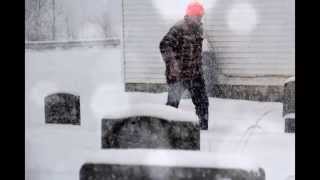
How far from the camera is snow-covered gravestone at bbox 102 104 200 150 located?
286 cm

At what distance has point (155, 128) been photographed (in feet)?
9.43

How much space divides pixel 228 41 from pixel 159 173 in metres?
0.85

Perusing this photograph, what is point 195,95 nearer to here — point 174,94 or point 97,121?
A: point 174,94

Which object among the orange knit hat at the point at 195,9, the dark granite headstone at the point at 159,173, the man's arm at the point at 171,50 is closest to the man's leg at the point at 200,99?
the man's arm at the point at 171,50

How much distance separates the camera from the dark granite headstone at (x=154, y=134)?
286 centimetres

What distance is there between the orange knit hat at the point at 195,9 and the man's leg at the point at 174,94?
1.35 ft

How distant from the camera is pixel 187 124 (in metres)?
2.86

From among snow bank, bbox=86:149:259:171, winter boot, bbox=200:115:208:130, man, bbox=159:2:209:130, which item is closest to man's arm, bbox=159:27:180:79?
man, bbox=159:2:209:130

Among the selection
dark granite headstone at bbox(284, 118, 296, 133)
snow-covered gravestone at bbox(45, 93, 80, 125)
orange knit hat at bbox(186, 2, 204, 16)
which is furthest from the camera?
snow-covered gravestone at bbox(45, 93, 80, 125)

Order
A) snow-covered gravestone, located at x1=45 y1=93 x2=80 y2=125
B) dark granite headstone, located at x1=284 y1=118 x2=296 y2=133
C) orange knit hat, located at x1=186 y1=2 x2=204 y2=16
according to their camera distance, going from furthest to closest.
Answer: snow-covered gravestone, located at x1=45 y1=93 x2=80 y2=125 < orange knit hat, located at x1=186 y1=2 x2=204 y2=16 < dark granite headstone, located at x1=284 y1=118 x2=296 y2=133

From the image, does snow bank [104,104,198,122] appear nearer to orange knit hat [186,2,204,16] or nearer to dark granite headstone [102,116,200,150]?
dark granite headstone [102,116,200,150]

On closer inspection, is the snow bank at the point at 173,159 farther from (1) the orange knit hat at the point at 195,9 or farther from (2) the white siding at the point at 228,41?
(1) the orange knit hat at the point at 195,9

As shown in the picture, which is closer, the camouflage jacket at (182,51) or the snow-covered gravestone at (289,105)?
the snow-covered gravestone at (289,105)

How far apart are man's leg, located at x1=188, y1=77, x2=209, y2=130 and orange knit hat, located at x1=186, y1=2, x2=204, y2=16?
1.22 ft
